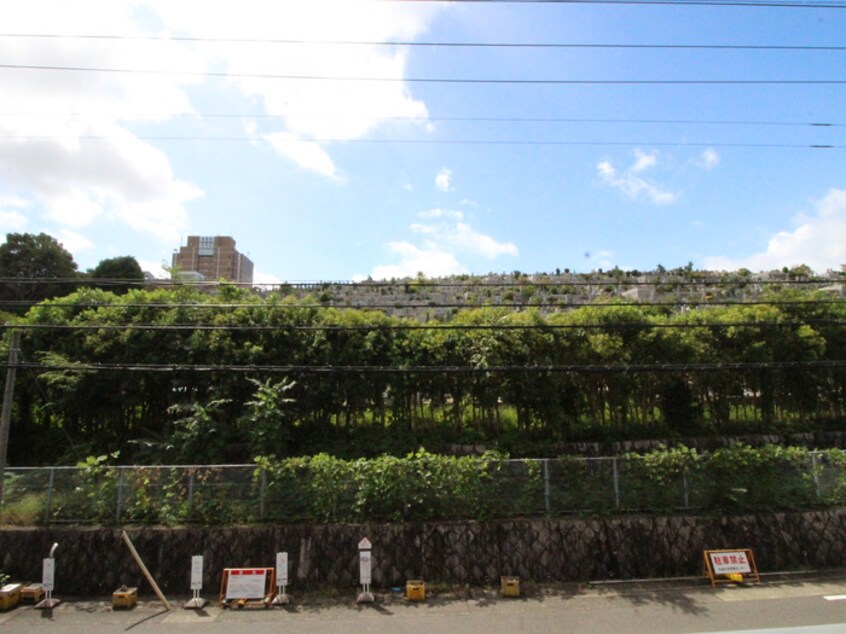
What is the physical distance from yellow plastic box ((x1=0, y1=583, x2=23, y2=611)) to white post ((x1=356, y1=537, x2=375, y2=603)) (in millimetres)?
7103

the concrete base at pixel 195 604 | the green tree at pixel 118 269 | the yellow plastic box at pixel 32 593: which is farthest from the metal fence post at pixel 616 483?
the green tree at pixel 118 269

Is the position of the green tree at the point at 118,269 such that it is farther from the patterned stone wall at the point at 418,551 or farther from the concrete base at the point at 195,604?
the concrete base at the point at 195,604

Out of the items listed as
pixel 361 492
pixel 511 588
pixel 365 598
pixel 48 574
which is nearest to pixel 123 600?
pixel 48 574

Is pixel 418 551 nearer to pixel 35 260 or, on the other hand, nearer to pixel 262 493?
pixel 262 493

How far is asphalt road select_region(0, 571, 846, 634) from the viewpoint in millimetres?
9281

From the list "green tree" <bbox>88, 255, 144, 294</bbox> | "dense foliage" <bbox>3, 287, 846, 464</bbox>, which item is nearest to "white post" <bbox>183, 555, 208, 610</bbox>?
"dense foliage" <bbox>3, 287, 846, 464</bbox>

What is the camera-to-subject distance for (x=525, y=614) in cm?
997

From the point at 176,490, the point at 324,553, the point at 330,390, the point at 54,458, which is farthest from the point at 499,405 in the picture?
the point at 54,458

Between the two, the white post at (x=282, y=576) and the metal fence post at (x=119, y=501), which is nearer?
the white post at (x=282, y=576)

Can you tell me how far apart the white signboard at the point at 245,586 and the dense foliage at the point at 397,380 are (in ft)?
15.3

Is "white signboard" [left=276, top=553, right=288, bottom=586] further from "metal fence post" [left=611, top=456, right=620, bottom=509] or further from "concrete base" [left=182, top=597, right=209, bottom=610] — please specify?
"metal fence post" [left=611, top=456, right=620, bottom=509]

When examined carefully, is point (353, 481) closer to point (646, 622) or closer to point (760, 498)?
point (646, 622)

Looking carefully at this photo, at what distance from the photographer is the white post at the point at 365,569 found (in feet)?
35.0

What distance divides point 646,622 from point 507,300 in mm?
18005
